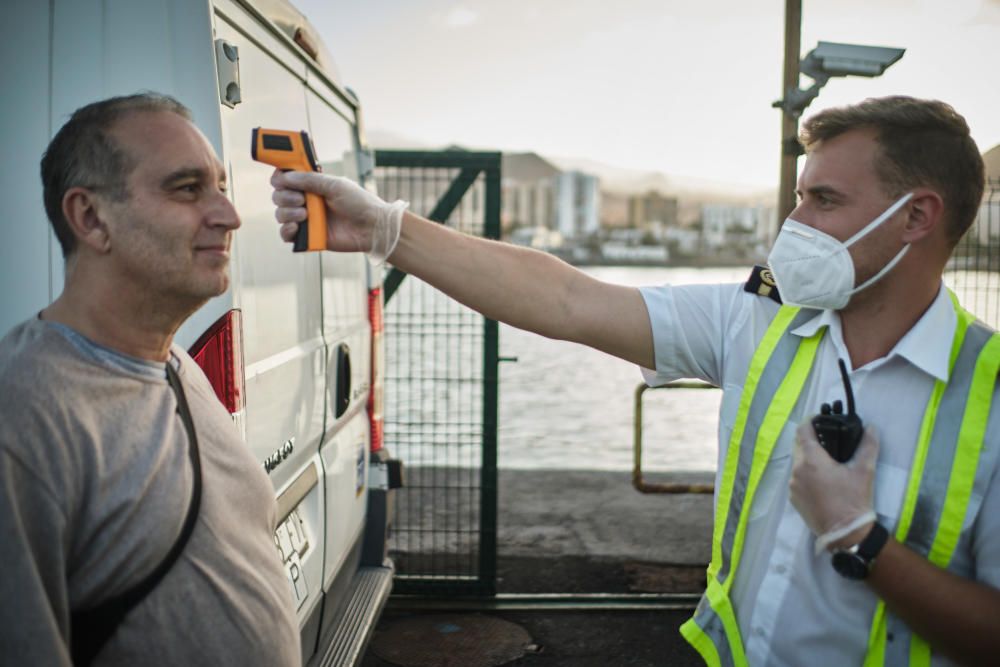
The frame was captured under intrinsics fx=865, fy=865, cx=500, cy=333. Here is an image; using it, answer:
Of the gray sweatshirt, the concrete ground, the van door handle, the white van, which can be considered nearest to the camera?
the gray sweatshirt

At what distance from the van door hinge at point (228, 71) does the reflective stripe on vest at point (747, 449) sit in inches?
55.4

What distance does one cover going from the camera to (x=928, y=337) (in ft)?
6.00

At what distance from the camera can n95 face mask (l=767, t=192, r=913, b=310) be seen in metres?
1.93

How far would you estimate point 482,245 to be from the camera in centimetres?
205

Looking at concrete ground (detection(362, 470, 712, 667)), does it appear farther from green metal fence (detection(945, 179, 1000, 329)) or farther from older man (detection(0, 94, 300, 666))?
older man (detection(0, 94, 300, 666))

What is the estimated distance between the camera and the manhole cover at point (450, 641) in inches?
174

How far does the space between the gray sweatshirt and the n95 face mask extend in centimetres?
129

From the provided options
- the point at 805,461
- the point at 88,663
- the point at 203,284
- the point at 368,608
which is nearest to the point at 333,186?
the point at 203,284

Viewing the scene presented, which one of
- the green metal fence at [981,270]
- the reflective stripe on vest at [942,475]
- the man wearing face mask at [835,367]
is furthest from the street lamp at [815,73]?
the reflective stripe on vest at [942,475]

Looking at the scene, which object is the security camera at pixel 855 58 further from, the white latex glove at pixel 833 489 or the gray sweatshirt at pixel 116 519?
the gray sweatshirt at pixel 116 519

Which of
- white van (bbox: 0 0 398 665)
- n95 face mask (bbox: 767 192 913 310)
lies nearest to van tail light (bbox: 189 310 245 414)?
white van (bbox: 0 0 398 665)

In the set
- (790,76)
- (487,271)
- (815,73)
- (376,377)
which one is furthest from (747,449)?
(790,76)

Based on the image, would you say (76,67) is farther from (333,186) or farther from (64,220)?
(333,186)

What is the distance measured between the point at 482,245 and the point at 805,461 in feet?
2.83
